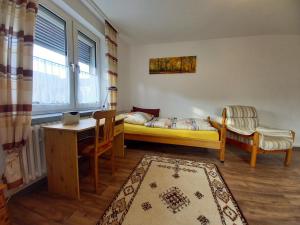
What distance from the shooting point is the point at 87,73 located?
2.59m

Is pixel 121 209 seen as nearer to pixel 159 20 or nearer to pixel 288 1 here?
pixel 159 20

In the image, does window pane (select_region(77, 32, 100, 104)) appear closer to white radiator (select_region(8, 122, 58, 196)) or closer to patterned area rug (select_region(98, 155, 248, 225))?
white radiator (select_region(8, 122, 58, 196))

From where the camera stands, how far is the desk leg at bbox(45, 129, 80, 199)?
1403 millimetres

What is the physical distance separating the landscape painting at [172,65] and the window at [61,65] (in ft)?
4.89

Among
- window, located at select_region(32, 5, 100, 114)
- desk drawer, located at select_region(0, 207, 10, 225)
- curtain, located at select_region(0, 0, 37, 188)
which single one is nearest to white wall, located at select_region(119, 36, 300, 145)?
window, located at select_region(32, 5, 100, 114)

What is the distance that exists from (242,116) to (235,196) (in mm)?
1927

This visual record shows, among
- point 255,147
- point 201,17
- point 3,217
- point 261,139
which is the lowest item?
point 3,217

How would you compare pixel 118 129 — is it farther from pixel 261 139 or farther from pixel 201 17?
pixel 201 17

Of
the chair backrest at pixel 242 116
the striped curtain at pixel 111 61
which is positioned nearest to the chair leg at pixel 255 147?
the chair backrest at pixel 242 116

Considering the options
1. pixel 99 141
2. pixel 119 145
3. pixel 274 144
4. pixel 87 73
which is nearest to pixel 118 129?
pixel 119 145

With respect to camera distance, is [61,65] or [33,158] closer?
[33,158]

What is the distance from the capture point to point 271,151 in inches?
87.7

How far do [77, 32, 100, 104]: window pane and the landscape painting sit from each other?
1.45 metres

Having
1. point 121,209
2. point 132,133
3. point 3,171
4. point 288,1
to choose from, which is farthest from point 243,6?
point 3,171
